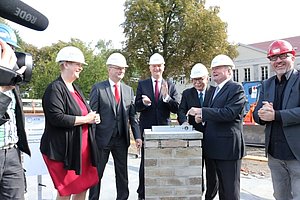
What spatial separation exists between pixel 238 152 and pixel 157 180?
857mm

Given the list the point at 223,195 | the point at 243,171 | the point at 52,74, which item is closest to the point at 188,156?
the point at 223,195

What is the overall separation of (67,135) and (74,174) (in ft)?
1.26

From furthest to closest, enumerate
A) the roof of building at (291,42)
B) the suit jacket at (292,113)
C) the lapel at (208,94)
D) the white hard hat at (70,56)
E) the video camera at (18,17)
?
the roof of building at (291,42)
the lapel at (208,94)
the white hard hat at (70,56)
the suit jacket at (292,113)
the video camera at (18,17)

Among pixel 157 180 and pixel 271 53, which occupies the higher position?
pixel 271 53

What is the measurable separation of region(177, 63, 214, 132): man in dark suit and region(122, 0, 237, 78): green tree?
55.3 feet

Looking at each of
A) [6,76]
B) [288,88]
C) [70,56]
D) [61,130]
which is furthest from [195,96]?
[6,76]

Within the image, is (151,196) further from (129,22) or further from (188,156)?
(129,22)

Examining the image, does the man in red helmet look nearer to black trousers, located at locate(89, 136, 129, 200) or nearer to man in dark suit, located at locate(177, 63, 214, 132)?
man in dark suit, located at locate(177, 63, 214, 132)

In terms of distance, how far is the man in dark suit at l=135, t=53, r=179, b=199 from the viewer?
4445 millimetres

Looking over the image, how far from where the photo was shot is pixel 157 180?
329 centimetres

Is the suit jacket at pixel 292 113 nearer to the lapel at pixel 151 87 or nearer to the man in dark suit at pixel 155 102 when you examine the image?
the man in dark suit at pixel 155 102

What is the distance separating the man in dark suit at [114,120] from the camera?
4020mm

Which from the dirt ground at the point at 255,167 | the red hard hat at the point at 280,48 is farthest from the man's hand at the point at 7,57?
the dirt ground at the point at 255,167

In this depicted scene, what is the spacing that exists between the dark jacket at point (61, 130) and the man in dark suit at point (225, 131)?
1268mm
